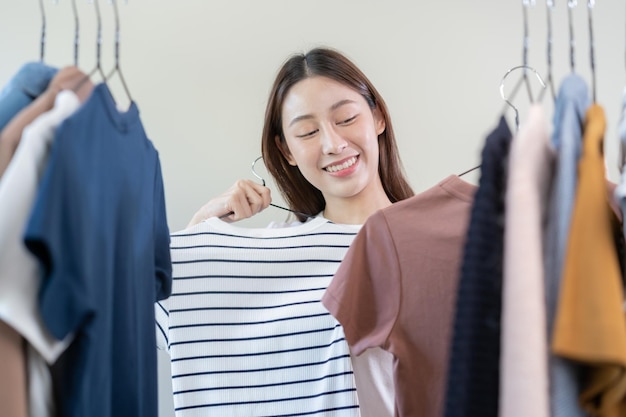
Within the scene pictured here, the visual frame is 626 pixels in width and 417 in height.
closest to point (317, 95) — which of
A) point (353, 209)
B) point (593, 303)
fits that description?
point (353, 209)

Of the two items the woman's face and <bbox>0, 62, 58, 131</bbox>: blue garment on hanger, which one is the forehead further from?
<bbox>0, 62, 58, 131</bbox>: blue garment on hanger

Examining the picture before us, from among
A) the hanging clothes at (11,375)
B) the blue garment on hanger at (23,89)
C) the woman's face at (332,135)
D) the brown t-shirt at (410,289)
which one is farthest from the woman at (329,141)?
the hanging clothes at (11,375)

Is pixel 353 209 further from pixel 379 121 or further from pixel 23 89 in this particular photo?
pixel 23 89

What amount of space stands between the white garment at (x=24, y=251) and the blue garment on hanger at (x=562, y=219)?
499mm

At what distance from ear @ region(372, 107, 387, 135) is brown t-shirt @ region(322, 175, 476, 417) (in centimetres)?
51

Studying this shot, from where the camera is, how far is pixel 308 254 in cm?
133

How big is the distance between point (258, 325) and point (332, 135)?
1.34ft

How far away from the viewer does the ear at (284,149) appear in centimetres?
159

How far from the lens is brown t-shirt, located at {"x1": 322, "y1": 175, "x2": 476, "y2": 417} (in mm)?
1008

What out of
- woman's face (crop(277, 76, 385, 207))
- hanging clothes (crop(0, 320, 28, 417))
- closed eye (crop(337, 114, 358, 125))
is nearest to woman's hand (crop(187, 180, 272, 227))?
woman's face (crop(277, 76, 385, 207))

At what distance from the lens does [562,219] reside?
66cm

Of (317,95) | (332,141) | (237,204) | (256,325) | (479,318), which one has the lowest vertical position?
(256,325)

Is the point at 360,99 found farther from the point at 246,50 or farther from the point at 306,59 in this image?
the point at 246,50

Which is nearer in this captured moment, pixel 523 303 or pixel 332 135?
pixel 523 303
